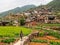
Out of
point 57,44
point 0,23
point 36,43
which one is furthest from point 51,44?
point 0,23

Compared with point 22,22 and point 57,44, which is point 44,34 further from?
point 22,22

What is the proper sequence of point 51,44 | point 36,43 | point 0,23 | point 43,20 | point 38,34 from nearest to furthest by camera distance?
point 51,44 < point 36,43 < point 38,34 < point 0,23 < point 43,20

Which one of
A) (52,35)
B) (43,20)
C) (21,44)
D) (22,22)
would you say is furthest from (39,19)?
(21,44)

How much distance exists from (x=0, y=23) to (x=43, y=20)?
49.5ft

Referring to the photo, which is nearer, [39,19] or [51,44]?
[51,44]

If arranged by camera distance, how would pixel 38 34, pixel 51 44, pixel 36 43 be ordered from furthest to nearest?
pixel 38 34 → pixel 36 43 → pixel 51 44

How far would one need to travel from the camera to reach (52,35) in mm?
31500

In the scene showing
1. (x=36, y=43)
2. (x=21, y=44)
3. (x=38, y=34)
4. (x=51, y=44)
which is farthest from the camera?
(x=38, y=34)

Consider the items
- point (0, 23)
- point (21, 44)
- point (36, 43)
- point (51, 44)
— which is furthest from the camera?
point (0, 23)

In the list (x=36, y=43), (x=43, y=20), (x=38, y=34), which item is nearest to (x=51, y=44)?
(x=36, y=43)

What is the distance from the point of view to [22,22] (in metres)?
55.9

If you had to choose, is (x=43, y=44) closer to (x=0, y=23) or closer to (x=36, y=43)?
(x=36, y=43)

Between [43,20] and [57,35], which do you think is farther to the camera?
[43,20]

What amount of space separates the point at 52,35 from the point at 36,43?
9233mm
